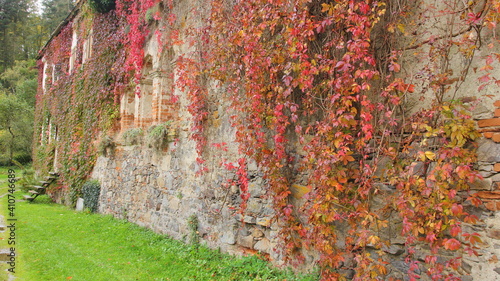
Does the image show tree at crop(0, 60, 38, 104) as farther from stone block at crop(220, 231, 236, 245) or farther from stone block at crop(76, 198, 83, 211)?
stone block at crop(220, 231, 236, 245)

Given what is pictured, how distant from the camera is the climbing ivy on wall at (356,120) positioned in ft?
9.03

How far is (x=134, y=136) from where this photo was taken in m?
7.99

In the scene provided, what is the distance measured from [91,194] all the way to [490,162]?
10.3 meters

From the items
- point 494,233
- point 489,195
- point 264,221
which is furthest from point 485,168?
point 264,221

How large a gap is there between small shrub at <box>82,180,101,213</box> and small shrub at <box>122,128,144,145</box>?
253 cm

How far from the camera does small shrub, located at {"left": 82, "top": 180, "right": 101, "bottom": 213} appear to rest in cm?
988

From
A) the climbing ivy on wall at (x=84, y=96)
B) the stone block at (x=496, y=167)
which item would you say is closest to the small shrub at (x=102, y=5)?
the climbing ivy on wall at (x=84, y=96)

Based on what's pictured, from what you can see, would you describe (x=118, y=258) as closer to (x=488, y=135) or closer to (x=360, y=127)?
(x=360, y=127)

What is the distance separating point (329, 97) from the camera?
348cm

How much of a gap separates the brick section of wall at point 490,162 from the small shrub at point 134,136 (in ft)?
22.6

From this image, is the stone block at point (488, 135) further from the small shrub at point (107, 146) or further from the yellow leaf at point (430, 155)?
the small shrub at point (107, 146)

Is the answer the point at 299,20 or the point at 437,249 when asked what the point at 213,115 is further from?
the point at 437,249

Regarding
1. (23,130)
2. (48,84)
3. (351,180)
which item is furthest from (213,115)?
(23,130)

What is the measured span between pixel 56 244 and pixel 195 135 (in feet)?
12.2
